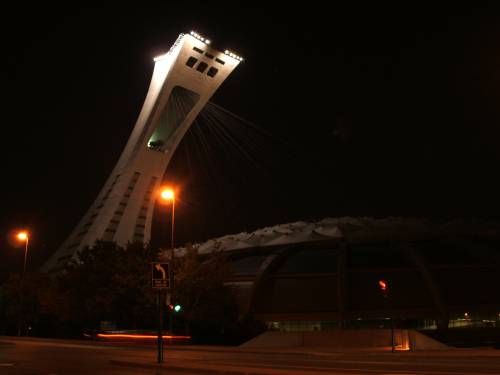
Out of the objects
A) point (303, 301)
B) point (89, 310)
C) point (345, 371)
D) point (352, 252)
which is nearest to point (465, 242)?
point (352, 252)

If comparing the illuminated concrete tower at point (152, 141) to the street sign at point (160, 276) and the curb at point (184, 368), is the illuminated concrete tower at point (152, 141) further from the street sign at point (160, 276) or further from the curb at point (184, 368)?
the curb at point (184, 368)

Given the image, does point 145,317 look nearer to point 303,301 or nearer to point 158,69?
point 303,301

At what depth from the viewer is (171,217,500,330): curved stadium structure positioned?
113ft

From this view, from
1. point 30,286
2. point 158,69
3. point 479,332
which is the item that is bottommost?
point 479,332

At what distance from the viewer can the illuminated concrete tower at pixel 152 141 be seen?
1892 inches

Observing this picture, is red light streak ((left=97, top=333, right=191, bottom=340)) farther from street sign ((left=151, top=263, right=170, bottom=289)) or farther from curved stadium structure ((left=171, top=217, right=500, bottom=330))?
street sign ((left=151, top=263, right=170, bottom=289))

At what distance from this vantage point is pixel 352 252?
4109 cm

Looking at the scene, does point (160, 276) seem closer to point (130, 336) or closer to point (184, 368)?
point (184, 368)

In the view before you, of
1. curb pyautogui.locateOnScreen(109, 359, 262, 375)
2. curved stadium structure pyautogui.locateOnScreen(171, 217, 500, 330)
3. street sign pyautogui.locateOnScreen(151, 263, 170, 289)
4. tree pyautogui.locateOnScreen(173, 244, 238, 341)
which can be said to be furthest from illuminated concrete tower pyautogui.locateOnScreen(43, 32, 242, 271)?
curb pyautogui.locateOnScreen(109, 359, 262, 375)

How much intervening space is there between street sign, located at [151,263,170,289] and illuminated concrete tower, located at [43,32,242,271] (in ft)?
100

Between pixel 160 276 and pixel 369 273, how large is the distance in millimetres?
22416

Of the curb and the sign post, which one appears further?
the sign post

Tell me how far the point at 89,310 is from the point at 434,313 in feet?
66.6

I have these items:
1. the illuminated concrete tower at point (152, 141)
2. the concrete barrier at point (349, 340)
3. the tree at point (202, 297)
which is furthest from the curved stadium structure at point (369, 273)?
the illuminated concrete tower at point (152, 141)
